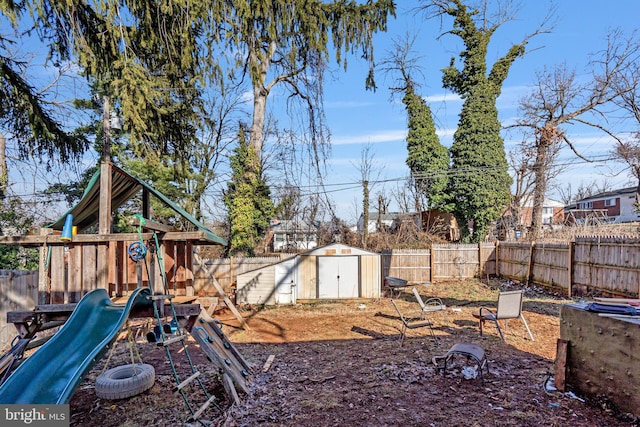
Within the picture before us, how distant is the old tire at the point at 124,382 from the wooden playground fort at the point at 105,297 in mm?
488

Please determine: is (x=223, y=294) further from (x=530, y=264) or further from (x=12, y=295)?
(x=530, y=264)

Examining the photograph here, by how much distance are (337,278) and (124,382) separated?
29.1 ft

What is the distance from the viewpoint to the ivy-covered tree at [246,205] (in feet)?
47.4

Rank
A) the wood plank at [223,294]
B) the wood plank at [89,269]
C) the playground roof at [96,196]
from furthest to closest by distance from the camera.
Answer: the wood plank at [223,294] < the playground roof at [96,196] < the wood plank at [89,269]

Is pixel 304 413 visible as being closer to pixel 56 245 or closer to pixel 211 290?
pixel 56 245

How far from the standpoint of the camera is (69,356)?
125 inches

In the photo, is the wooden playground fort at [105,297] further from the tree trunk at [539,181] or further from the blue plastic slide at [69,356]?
the tree trunk at [539,181]

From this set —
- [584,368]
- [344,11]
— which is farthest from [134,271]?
[584,368]

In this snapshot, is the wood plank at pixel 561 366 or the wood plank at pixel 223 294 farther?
the wood plank at pixel 223 294

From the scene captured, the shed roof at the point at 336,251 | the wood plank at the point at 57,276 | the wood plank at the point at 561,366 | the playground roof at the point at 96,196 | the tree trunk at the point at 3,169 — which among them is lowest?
the wood plank at the point at 561,366

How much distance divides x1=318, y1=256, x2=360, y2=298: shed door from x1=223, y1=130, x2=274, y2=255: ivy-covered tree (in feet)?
11.2

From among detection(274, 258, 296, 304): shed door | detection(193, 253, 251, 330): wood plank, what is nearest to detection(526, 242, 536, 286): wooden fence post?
detection(274, 258, 296, 304): shed door

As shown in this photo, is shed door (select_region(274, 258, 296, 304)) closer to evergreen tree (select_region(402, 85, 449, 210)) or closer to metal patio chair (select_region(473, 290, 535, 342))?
metal patio chair (select_region(473, 290, 535, 342))

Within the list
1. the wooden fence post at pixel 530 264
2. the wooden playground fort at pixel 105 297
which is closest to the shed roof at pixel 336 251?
the wooden fence post at pixel 530 264
